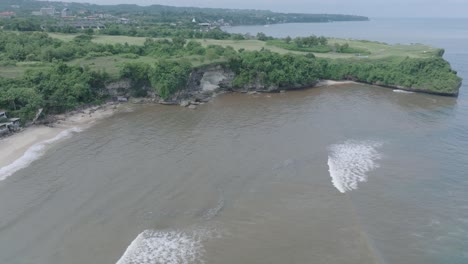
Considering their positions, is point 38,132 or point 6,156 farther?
point 38,132

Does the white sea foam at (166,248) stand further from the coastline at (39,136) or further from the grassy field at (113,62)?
the grassy field at (113,62)

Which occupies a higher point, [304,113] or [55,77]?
[55,77]

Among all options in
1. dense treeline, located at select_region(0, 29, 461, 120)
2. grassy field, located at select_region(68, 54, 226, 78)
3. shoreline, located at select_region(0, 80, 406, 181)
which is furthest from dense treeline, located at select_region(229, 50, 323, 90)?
shoreline, located at select_region(0, 80, 406, 181)

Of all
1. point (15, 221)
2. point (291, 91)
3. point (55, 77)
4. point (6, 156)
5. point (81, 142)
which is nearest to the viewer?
point (15, 221)

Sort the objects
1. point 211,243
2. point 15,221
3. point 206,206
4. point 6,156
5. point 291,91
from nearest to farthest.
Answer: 1. point 211,243
2. point 15,221
3. point 206,206
4. point 6,156
5. point 291,91

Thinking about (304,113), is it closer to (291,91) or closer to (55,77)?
(291,91)

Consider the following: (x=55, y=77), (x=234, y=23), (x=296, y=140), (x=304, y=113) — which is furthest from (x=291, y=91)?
(x=234, y=23)

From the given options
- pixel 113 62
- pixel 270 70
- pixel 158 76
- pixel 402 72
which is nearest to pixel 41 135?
pixel 158 76
